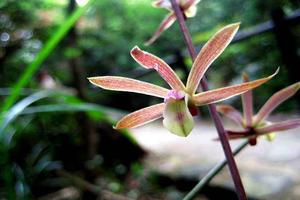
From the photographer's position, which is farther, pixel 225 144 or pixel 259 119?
pixel 259 119

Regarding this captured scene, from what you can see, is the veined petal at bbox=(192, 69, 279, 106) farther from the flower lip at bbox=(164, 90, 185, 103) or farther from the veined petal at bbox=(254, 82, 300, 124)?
the veined petal at bbox=(254, 82, 300, 124)

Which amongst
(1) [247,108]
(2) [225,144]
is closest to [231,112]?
(1) [247,108]

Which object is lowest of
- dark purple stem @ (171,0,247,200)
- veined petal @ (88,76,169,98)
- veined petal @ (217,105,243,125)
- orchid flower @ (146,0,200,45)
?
dark purple stem @ (171,0,247,200)

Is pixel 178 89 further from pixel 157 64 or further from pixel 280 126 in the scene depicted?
pixel 280 126

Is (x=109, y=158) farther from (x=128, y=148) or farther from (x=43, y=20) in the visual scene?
(x=43, y=20)

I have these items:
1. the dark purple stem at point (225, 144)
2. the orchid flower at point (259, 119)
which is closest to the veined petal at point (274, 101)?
the orchid flower at point (259, 119)

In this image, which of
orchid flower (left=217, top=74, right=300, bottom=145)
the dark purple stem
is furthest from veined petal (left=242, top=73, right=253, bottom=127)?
the dark purple stem
